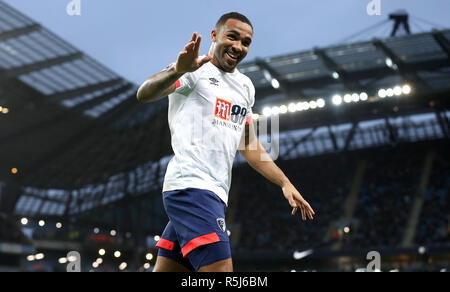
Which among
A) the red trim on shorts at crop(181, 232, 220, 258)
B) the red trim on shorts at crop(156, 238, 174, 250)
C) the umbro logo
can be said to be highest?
the umbro logo

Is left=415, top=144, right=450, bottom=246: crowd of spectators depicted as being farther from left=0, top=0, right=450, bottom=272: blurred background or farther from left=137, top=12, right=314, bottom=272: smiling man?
left=137, top=12, right=314, bottom=272: smiling man

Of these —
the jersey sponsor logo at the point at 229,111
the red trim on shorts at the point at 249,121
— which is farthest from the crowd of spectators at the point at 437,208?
the jersey sponsor logo at the point at 229,111

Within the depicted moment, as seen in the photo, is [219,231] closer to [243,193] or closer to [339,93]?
[339,93]

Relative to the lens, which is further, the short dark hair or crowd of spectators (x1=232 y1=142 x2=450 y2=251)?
crowd of spectators (x1=232 y1=142 x2=450 y2=251)

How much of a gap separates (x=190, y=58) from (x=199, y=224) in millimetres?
864

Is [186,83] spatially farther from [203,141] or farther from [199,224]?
[199,224]

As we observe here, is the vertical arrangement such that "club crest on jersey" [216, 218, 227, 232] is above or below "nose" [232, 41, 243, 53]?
below

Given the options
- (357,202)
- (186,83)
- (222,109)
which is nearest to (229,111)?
(222,109)

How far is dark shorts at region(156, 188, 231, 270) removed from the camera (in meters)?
2.79

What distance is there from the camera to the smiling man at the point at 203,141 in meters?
2.86

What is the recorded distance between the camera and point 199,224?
9.36 ft

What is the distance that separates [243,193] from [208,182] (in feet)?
128

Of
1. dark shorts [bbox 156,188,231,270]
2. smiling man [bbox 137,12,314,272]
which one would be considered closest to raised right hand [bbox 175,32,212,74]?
smiling man [bbox 137,12,314,272]

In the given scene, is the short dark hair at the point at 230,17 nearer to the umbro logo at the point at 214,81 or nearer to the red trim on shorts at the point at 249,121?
the umbro logo at the point at 214,81
